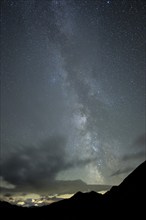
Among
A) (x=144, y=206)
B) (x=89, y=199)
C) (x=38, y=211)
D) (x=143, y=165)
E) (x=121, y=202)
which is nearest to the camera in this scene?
(x=144, y=206)

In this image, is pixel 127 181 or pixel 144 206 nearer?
pixel 144 206

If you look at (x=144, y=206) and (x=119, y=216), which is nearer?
(x=144, y=206)

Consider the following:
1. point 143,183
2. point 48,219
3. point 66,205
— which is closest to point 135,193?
point 143,183

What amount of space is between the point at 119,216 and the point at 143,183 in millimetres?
9227

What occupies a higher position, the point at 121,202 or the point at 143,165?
the point at 143,165

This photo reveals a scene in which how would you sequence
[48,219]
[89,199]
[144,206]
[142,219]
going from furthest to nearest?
[89,199]
[48,219]
[144,206]
[142,219]

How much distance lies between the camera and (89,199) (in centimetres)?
15412

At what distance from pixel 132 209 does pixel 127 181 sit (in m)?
14.3

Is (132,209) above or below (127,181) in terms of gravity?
below

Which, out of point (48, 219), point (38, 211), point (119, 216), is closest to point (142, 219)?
point (119, 216)

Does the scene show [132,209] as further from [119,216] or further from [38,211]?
[38,211]

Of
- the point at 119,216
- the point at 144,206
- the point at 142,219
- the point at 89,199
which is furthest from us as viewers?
the point at 89,199

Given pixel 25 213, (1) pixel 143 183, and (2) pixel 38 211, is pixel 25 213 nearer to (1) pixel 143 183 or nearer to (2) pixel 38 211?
(2) pixel 38 211

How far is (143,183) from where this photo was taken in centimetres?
5262
